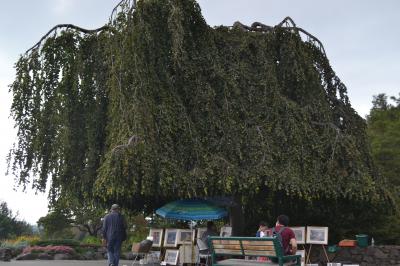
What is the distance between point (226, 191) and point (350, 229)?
24.2 ft

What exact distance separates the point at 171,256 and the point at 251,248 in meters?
7.37

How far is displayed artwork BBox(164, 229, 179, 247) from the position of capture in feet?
51.6

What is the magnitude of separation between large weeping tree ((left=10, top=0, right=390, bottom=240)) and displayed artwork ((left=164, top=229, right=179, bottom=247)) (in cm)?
109

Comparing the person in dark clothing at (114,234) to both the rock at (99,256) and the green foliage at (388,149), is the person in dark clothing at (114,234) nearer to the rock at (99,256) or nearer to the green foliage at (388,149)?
the rock at (99,256)

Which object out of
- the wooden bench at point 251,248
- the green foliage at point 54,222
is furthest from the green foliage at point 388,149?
the green foliage at point 54,222

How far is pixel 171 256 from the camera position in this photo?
15.6m

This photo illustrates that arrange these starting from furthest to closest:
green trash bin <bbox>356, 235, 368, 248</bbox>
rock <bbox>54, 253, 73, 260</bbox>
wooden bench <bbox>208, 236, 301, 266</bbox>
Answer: rock <bbox>54, 253, 73, 260</bbox>
green trash bin <bbox>356, 235, 368, 248</bbox>
wooden bench <bbox>208, 236, 301, 266</bbox>

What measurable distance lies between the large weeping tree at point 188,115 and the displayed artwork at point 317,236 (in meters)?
1.05

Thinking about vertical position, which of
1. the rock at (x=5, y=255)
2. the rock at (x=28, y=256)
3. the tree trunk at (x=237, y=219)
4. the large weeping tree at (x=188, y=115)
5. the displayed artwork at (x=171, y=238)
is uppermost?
the large weeping tree at (x=188, y=115)

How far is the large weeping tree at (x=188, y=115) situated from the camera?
15.3 metres

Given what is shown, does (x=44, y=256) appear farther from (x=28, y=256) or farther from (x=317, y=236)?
(x=317, y=236)

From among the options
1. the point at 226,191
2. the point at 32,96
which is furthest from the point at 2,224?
the point at 226,191

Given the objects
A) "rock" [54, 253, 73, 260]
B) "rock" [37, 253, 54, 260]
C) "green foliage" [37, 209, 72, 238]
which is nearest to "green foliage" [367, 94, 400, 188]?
"rock" [54, 253, 73, 260]

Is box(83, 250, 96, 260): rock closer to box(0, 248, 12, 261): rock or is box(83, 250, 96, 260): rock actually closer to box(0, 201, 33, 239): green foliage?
box(0, 248, 12, 261): rock
